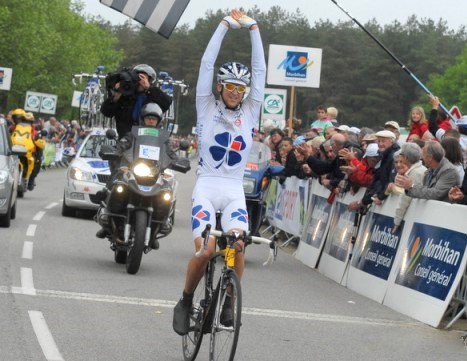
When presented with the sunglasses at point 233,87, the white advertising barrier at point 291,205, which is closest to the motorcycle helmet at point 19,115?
the white advertising barrier at point 291,205

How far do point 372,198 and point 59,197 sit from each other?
13894 millimetres

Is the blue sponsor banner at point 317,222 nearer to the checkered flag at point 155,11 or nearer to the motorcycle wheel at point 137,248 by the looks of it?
the checkered flag at point 155,11

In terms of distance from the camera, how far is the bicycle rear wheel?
8352 mm

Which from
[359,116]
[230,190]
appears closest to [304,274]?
[230,190]

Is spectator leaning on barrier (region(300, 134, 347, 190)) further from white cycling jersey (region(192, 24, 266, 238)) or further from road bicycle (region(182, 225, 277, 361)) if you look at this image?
road bicycle (region(182, 225, 277, 361))

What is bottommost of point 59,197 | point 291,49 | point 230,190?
point 59,197

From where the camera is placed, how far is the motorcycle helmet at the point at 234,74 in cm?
891

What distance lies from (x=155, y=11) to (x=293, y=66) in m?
11.2

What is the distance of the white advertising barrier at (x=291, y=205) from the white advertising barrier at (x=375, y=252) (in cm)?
434

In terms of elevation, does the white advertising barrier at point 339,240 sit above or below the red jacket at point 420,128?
below

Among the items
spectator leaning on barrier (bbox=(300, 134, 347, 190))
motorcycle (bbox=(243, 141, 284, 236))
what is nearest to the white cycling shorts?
motorcycle (bbox=(243, 141, 284, 236))

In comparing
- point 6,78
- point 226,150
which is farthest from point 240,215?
point 6,78

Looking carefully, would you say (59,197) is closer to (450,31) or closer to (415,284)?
(415,284)

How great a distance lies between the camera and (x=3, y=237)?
54.2 feet
